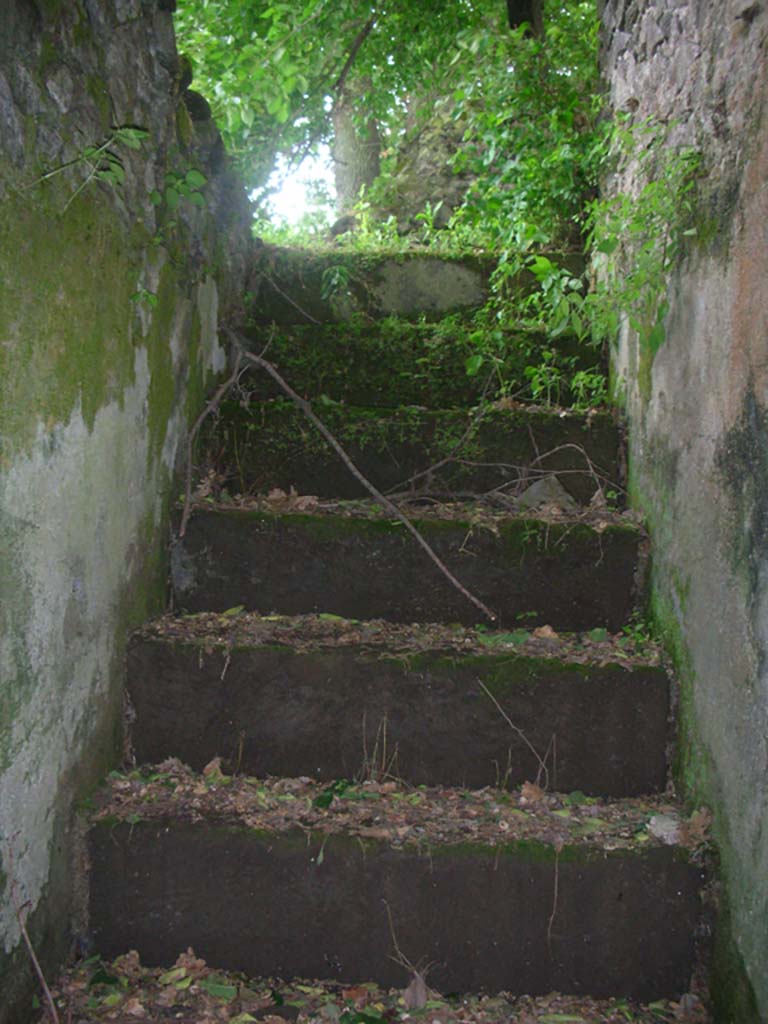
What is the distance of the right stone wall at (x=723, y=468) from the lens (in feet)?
5.25

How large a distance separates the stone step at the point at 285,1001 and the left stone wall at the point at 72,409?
0.39 ft

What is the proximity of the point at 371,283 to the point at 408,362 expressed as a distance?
659 millimetres

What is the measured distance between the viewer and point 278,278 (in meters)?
3.74

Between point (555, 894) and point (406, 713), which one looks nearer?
point (555, 894)

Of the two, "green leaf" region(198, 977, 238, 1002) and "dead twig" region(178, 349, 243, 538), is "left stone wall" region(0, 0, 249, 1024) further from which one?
"green leaf" region(198, 977, 238, 1002)

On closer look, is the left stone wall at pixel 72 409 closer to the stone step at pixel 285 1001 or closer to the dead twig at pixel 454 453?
the stone step at pixel 285 1001

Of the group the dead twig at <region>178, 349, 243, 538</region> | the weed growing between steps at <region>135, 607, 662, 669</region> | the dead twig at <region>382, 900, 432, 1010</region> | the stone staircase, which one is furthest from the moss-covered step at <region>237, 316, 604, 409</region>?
the dead twig at <region>382, 900, 432, 1010</region>

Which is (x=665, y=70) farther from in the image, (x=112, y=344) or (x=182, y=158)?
(x=112, y=344)

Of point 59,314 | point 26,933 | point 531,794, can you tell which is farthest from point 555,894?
point 59,314

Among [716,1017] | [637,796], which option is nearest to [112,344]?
[637,796]

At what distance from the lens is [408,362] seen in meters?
3.36

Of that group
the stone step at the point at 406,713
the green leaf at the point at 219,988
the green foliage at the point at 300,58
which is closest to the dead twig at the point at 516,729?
the stone step at the point at 406,713

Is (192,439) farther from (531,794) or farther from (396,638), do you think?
(531,794)

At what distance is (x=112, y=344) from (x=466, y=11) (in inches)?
159
